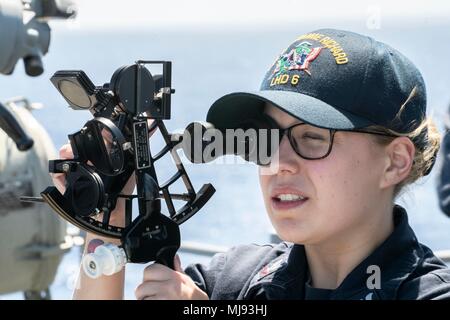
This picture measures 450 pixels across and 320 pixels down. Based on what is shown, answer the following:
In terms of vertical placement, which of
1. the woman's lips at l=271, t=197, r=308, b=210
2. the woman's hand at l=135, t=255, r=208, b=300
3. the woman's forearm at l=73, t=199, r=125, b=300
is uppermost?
the woman's lips at l=271, t=197, r=308, b=210

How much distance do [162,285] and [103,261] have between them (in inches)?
3.9

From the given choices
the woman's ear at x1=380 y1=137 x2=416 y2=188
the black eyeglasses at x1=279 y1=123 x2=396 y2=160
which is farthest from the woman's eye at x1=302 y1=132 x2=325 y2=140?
the woman's ear at x1=380 y1=137 x2=416 y2=188

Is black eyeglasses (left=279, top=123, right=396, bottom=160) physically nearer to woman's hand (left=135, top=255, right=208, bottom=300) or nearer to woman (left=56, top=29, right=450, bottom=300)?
woman (left=56, top=29, right=450, bottom=300)

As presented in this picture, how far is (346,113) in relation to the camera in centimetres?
151

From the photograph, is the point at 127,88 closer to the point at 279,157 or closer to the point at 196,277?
the point at 279,157

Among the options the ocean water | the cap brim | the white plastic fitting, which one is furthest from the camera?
the ocean water

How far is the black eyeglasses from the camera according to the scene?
1511mm

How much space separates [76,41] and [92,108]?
35337 mm

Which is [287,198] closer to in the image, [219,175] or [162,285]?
[162,285]

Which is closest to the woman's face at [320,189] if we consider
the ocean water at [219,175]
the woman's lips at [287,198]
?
the woman's lips at [287,198]

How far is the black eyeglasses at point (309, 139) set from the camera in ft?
4.96

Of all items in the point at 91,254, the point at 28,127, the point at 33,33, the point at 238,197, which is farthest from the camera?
the point at 238,197

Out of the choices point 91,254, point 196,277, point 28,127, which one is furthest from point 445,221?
point 91,254

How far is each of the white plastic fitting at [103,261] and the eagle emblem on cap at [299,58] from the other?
44cm
